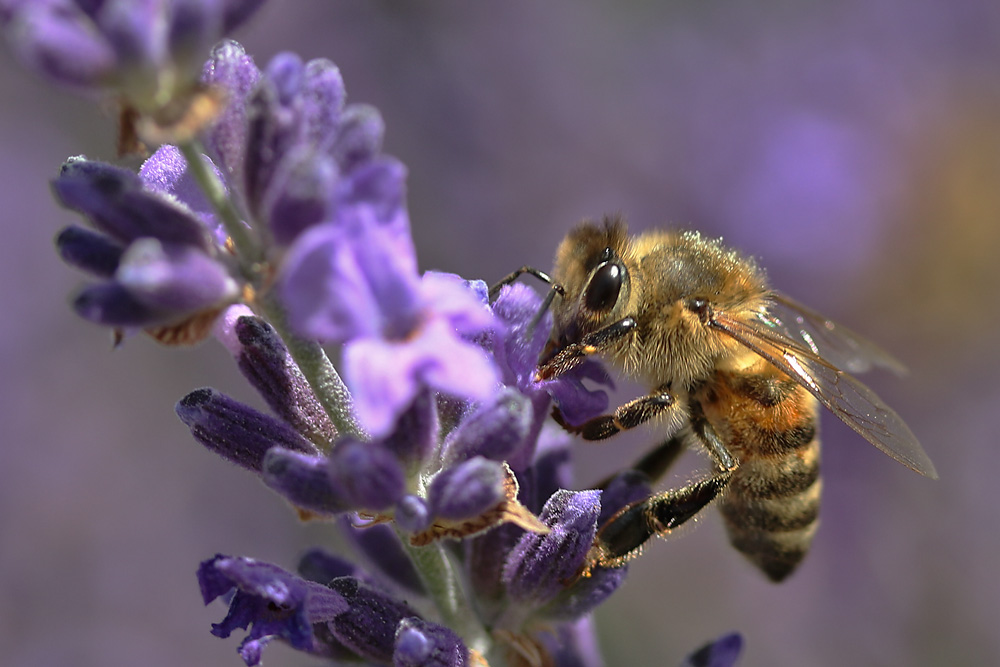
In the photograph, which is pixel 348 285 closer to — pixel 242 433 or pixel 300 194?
pixel 300 194

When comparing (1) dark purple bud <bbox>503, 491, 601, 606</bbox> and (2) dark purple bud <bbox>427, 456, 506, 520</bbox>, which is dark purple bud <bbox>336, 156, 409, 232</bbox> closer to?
(2) dark purple bud <bbox>427, 456, 506, 520</bbox>

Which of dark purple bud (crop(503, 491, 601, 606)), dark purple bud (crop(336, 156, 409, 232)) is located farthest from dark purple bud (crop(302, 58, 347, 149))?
dark purple bud (crop(503, 491, 601, 606))

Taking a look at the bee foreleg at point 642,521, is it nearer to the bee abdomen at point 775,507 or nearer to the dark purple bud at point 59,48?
the bee abdomen at point 775,507

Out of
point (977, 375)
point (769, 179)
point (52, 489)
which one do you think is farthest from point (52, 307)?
point (977, 375)

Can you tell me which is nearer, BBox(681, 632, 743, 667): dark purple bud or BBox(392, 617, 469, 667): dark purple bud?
BBox(392, 617, 469, 667): dark purple bud

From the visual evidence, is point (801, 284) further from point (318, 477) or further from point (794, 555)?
point (318, 477)

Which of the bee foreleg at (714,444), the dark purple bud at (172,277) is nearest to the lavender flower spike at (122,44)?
the dark purple bud at (172,277)
